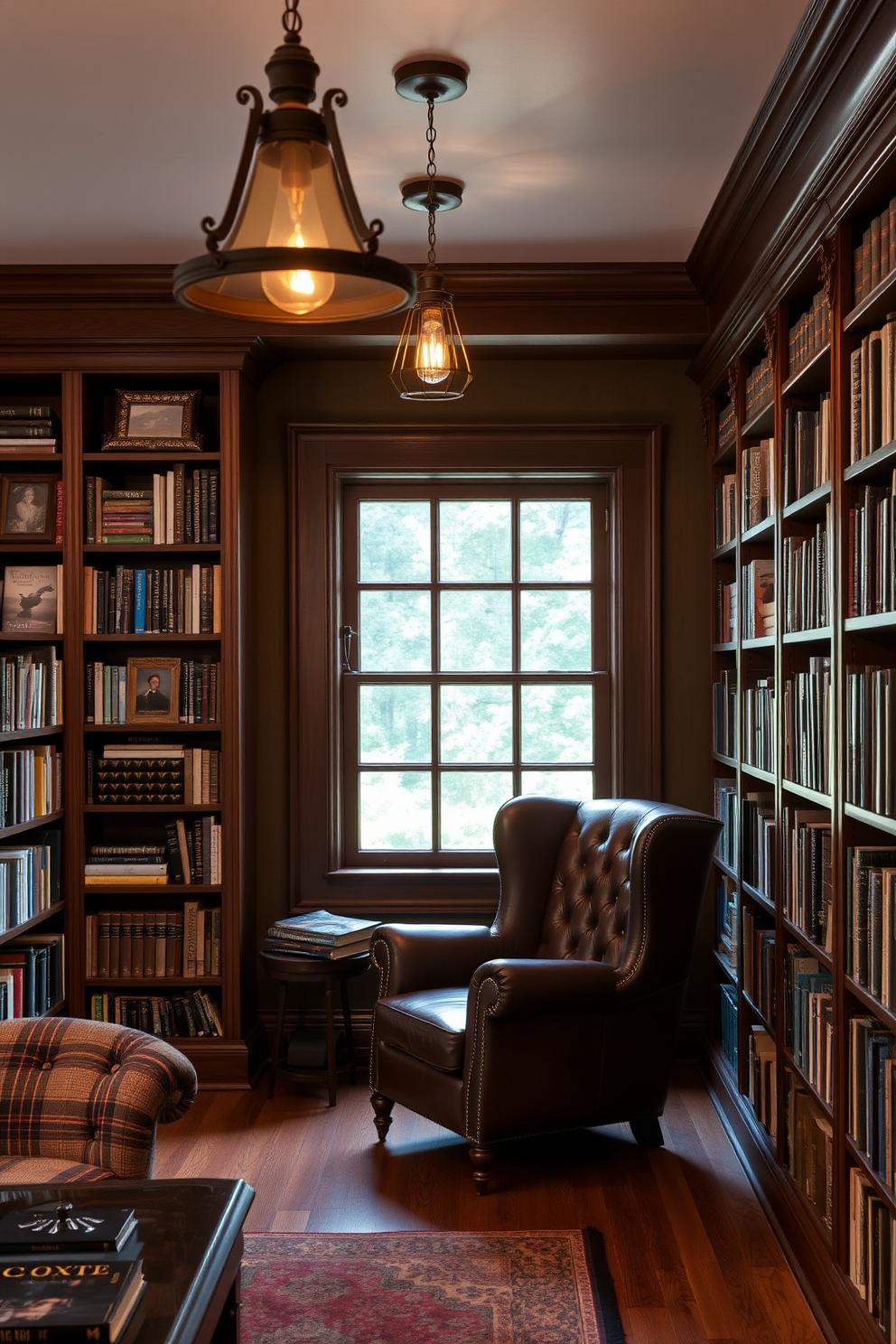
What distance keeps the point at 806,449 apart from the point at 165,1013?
306 cm

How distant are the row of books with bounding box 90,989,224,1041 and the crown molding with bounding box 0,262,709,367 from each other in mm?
2372

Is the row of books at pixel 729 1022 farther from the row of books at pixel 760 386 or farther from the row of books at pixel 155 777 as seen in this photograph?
the row of books at pixel 155 777

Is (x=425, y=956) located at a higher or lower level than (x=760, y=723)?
lower

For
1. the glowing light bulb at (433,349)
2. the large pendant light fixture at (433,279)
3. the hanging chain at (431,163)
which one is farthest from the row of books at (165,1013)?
the hanging chain at (431,163)

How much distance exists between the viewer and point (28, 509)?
181 inches

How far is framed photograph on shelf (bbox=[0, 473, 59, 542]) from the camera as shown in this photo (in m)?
4.59

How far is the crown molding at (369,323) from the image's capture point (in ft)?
14.3

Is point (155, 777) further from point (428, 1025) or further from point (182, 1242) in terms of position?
point (182, 1242)

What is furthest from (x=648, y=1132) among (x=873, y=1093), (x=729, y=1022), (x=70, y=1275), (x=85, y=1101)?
(x=70, y=1275)

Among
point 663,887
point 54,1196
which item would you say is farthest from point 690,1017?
point 54,1196

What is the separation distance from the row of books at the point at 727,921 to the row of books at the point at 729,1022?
0.10 metres

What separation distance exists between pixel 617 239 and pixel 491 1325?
3.22 metres

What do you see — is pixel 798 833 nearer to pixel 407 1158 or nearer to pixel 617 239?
pixel 407 1158

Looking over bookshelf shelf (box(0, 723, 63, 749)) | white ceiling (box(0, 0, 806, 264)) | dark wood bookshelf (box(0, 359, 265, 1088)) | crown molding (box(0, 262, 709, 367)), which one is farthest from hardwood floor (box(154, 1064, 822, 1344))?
white ceiling (box(0, 0, 806, 264))
